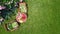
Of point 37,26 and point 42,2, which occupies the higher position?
point 42,2

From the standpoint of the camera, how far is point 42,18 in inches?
48.3

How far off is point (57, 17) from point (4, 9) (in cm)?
40

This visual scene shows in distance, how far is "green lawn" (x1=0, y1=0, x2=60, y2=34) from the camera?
1.21 metres

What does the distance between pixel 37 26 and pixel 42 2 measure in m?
0.18

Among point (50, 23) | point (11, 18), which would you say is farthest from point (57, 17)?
point (11, 18)

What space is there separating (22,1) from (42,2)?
149 millimetres

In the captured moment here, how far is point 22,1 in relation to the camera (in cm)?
118

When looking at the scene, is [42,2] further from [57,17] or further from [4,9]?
[4,9]

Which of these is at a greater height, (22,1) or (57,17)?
(22,1)

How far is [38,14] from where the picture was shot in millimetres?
1219

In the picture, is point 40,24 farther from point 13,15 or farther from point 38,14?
point 13,15

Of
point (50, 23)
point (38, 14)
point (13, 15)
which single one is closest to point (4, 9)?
point (13, 15)

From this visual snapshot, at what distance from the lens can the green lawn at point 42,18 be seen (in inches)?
47.4

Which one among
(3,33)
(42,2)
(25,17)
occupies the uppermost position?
(42,2)
